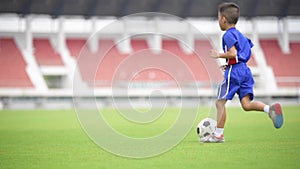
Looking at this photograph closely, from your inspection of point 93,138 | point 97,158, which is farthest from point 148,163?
point 93,138

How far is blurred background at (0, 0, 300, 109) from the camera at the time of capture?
34250 mm

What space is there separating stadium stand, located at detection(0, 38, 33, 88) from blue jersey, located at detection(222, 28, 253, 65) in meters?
Answer: 26.9

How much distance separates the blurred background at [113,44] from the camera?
112 ft

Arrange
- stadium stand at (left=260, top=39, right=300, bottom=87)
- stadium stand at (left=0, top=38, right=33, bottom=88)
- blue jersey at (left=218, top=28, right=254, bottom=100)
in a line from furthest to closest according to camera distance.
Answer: stadium stand at (left=260, top=39, right=300, bottom=87) → stadium stand at (left=0, top=38, right=33, bottom=88) → blue jersey at (left=218, top=28, right=254, bottom=100)

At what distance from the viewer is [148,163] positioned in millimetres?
6562

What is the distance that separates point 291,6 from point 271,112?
30305mm

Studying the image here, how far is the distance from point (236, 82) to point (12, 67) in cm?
2890

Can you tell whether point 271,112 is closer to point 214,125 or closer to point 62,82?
point 214,125

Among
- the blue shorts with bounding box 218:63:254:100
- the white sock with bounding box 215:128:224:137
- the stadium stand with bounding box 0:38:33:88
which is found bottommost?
→ the white sock with bounding box 215:128:224:137

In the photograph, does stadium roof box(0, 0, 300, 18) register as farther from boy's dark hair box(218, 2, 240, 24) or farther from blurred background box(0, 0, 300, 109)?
boy's dark hair box(218, 2, 240, 24)

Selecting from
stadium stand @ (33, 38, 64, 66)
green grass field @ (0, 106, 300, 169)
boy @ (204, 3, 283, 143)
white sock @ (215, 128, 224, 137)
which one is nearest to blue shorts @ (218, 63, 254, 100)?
boy @ (204, 3, 283, 143)

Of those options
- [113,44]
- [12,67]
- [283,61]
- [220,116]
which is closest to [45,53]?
[12,67]

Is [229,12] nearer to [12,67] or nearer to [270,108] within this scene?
[270,108]

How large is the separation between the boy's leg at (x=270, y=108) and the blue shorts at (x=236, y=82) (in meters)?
0.09
